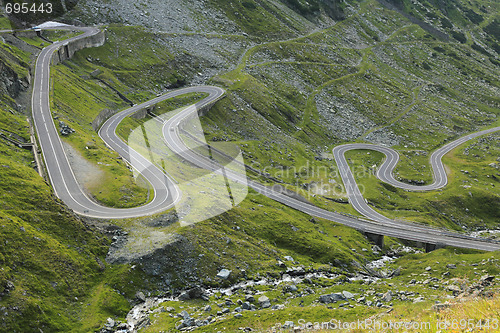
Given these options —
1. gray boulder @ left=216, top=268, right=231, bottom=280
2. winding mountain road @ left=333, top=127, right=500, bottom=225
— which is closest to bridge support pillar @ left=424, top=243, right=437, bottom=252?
winding mountain road @ left=333, top=127, right=500, bottom=225

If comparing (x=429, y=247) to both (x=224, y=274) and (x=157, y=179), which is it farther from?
(x=157, y=179)

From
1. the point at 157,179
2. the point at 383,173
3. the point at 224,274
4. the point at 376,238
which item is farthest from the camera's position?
the point at 383,173

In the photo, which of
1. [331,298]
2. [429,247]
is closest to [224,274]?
[331,298]

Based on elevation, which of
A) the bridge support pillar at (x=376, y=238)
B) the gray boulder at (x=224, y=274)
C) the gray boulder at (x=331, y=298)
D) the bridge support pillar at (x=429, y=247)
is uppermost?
the gray boulder at (x=331, y=298)

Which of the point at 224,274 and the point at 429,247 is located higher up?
the point at 224,274

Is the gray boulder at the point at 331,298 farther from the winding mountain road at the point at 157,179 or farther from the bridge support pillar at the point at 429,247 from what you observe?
the bridge support pillar at the point at 429,247

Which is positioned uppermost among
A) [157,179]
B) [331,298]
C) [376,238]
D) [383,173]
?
[157,179]

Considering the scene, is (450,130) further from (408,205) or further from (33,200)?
(33,200)

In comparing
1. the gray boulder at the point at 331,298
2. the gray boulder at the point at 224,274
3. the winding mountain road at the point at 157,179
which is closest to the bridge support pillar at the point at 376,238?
the winding mountain road at the point at 157,179
